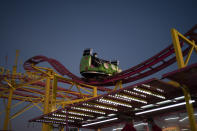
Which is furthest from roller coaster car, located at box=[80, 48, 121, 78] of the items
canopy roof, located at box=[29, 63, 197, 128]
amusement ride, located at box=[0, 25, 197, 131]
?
canopy roof, located at box=[29, 63, 197, 128]

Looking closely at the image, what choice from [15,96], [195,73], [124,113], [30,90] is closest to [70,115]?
[124,113]

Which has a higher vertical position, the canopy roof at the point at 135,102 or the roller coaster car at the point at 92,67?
the roller coaster car at the point at 92,67

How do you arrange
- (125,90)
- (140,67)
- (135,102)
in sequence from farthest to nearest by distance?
1. (140,67)
2. (135,102)
3. (125,90)

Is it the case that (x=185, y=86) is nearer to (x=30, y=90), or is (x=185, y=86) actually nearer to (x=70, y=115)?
(x=70, y=115)

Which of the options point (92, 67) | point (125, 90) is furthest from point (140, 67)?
point (125, 90)

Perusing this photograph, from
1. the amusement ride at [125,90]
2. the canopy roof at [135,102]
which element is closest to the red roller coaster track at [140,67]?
the amusement ride at [125,90]

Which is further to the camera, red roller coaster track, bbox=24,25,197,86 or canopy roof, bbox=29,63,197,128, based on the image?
red roller coaster track, bbox=24,25,197,86

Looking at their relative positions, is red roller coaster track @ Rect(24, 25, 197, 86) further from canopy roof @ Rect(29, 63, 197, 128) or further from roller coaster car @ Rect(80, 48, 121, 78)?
canopy roof @ Rect(29, 63, 197, 128)

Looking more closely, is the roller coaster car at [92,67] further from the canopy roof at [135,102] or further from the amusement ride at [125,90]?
the canopy roof at [135,102]

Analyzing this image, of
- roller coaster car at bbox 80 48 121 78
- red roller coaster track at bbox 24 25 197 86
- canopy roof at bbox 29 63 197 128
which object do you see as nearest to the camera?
canopy roof at bbox 29 63 197 128

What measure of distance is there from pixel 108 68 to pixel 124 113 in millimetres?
9858

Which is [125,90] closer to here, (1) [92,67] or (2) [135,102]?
(2) [135,102]

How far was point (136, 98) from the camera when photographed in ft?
38.1

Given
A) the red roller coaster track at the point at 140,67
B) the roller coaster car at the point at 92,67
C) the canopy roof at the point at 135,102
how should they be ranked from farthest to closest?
the roller coaster car at the point at 92,67 → the red roller coaster track at the point at 140,67 → the canopy roof at the point at 135,102
